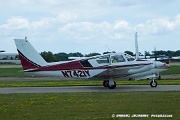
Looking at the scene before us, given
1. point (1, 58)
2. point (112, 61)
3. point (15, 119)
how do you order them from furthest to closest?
point (1, 58) → point (112, 61) → point (15, 119)

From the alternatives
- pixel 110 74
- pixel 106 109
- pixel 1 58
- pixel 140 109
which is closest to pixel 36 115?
pixel 106 109

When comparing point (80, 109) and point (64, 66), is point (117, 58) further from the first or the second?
point (80, 109)

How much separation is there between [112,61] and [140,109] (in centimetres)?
1367

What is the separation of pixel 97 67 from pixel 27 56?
16.2ft

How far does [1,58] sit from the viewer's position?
160 meters

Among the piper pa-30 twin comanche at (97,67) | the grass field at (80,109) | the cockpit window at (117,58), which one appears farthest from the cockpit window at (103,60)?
the grass field at (80,109)

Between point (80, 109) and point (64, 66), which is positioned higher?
point (64, 66)

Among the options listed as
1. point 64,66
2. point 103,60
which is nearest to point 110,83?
point 103,60

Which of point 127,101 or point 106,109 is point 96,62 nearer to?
point 127,101

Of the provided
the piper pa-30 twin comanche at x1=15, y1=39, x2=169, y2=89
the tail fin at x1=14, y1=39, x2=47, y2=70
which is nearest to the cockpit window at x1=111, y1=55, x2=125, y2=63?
the piper pa-30 twin comanche at x1=15, y1=39, x2=169, y2=89

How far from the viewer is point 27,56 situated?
1123 inches

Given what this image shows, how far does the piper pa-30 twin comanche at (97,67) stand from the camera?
91.1 ft

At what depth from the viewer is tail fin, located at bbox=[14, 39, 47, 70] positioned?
28.4 metres

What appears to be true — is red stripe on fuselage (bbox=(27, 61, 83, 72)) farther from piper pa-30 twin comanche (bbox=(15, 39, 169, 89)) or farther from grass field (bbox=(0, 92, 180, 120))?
grass field (bbox=(0, 92, 180, 120))
